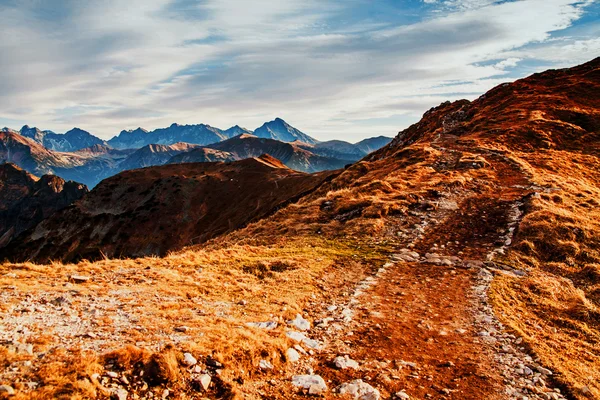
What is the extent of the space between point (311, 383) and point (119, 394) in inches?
149

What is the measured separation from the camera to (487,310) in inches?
462

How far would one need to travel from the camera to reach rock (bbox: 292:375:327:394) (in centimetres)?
735

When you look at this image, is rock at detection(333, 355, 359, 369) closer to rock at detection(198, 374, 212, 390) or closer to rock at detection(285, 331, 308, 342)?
rock at detection(285, 331, 308, 342)

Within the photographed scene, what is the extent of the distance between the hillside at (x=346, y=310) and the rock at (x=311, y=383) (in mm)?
39

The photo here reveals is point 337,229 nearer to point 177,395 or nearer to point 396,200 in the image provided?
point 396,200

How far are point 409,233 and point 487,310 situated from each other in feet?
30.7

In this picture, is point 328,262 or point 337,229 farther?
point 337,229

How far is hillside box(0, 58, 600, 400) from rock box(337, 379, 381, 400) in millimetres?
35

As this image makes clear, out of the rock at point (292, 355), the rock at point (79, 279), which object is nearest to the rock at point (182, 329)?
the rock at point (292, 355)

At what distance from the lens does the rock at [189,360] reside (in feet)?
23.2

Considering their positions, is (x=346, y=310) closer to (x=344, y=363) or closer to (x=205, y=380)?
(x=344, y=363)

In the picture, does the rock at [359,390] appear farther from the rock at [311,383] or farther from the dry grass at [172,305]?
the dry grass at [172,305]

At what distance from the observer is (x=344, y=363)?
8.44 metres

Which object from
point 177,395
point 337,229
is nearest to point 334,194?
point 337,229
